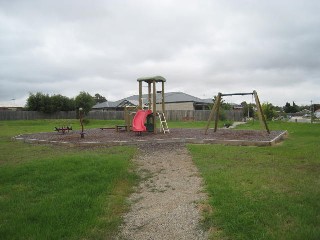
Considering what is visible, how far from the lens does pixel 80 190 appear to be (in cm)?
610

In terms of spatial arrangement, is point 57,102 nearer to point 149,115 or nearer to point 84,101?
point 84,101

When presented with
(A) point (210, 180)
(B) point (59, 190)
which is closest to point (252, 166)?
(A) point (210, 180)

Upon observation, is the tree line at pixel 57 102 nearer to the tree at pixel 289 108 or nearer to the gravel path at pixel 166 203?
the gravel path at pixel 166 203

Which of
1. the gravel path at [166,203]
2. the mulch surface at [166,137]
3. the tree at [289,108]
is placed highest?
the tree at [289,108]

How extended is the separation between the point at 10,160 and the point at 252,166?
7.06 metres

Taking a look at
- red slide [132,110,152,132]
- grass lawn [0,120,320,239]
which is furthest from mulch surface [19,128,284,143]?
grass lawn [0,120,320,239]

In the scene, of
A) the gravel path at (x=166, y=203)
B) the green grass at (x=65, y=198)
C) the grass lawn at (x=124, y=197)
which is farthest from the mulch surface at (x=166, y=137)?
the green grass at (x=65, y=198)

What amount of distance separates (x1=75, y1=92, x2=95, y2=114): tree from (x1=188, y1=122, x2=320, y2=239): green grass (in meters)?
50.0

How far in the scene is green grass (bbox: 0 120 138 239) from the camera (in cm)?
436

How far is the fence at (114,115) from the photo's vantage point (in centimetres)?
4622

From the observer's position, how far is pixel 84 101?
5731 cm

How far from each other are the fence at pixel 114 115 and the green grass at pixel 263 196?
108ft

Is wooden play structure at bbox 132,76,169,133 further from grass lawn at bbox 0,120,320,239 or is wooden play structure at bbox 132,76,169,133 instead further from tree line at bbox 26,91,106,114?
tree line at bbox 26,91,106,114

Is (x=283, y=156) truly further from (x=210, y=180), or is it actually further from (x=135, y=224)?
(x=135, y=224)
